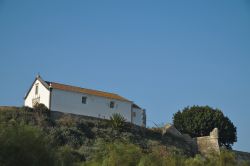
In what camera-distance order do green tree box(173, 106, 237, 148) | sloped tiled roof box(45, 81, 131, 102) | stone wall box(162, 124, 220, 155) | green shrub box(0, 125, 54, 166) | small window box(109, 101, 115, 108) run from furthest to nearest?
green tree box(173, 106, 237, 148) < stone wall box(162, 124, 220, 155) < small window box(109, 101, 115, 108) < sloped tiled roof box(45, 81, 131, 102) < green shrub box(0, 125, 54, 166)

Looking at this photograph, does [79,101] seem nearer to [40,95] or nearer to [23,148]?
[40,95]

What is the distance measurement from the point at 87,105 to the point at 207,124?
19.2 metres

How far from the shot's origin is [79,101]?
62719mm

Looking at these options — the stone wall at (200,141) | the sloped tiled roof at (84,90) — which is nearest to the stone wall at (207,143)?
the stone wall at (200,141)

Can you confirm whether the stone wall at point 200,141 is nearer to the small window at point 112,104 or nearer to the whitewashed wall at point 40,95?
the small window at point 112,104

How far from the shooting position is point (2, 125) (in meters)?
29.6

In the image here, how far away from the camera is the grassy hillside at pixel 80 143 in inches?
1138

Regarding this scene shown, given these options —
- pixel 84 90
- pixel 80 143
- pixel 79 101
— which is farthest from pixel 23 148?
pixel 84 90

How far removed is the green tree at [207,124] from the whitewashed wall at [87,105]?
12323mm

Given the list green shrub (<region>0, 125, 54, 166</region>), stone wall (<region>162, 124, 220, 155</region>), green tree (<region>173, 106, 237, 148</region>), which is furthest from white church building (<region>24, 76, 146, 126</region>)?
green shrub (<region>0, 125, 54, 166</region>)

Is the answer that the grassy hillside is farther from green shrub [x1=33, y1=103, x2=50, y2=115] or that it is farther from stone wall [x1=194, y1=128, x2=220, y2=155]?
stone wall [x1=194, y1=128, x2=220, y2=155]

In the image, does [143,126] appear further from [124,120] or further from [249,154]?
[249,154]

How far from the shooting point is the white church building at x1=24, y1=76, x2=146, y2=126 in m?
61.1

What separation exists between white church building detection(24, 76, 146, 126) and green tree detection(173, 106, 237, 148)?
10.3m
